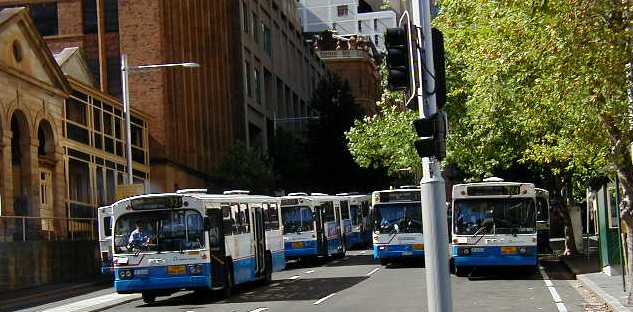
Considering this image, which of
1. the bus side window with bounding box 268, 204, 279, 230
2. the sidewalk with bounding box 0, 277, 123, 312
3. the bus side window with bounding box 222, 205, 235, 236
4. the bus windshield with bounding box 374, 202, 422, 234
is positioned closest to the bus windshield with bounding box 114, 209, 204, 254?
the bus side window with bounding box 222, 205, 235, 236

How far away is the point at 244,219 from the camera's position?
25938mm

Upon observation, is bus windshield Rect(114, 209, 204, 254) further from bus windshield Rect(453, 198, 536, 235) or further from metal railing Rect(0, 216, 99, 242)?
metal railing Rect(0, 216, 99, 242)

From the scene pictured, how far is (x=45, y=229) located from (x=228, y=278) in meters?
12.0

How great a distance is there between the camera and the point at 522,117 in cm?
2020

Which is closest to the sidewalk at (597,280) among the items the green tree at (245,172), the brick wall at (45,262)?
the brick wall at (45,262)

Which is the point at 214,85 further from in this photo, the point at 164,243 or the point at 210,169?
the point at 164,243

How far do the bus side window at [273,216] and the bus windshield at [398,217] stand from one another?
16.1 ft

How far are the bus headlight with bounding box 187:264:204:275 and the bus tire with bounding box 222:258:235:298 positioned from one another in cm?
146

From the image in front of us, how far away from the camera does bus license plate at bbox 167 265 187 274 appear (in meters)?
22.3

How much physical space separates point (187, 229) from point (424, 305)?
600 centimetres

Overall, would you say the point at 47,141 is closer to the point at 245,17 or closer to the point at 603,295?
the point at 603,295

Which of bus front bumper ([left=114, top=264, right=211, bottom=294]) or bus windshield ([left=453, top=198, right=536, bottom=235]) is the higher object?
bus windshield ([left=453, top=198, right=536, bottom=235])

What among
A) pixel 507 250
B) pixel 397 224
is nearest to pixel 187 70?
pixel 397 224

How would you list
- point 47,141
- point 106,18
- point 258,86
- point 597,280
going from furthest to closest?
point 258,86 → point 106,18 → point 47,141 → point 597,280
